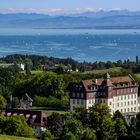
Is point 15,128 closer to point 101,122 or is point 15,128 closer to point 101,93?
point 101,122

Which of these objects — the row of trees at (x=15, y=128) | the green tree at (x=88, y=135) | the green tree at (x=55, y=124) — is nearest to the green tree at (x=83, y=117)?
the green tree at (x=55, y=124)

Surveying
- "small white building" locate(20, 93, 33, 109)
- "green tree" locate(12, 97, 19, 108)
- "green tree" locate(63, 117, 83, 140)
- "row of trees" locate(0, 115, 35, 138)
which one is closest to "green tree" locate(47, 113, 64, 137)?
"green tree" locate(63, 117, 83, 140)

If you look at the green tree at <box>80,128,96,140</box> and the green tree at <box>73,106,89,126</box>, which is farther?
the green tree at <box>73,106,89,126</box>

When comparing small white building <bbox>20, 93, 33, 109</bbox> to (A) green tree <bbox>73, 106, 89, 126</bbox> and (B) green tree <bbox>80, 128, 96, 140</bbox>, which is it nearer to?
(A) green tree <bbox>73, 106, 89, 126</bbox>

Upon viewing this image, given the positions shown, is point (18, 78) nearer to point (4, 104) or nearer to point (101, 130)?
point (4, 104)

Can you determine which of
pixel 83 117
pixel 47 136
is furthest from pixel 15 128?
pixel 83 117

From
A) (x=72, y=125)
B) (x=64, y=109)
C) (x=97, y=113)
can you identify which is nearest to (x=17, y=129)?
(x=72, y=125)
